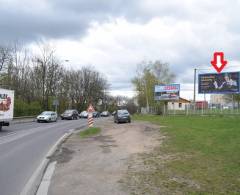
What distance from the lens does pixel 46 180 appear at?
889cm

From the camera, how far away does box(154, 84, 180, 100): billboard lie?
56000 millimetres

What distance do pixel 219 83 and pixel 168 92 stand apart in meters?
14.5

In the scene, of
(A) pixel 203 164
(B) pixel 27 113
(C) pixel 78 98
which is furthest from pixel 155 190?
(C) pixel 78 98

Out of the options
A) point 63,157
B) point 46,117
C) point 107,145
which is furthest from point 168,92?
point 63,157

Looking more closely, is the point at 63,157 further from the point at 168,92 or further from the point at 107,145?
the point at 168,92

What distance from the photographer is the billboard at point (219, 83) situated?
42188 mm

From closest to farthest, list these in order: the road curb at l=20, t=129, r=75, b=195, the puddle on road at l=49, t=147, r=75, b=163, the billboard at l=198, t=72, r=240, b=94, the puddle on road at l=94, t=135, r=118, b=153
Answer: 1. the road curb at l=20, t=129, r=75, b=195
2. the puddle on road at l=49, t=147, r=75, b=163
3. the puddle on road at l=94, t=135, r=118, b=153
4. the billboard at l=198, t=72, r=240, b=94

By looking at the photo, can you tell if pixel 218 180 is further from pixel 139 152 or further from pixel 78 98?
pixel 78 98

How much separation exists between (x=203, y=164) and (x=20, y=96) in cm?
6123

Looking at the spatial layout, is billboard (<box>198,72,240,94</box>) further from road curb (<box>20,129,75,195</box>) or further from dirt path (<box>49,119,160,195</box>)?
road curb (<box>20,129,75,195</box>)

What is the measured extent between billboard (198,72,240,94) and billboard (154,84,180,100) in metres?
12.0

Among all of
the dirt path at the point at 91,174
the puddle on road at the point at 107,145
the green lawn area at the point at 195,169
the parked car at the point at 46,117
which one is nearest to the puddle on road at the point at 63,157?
the dirt path at the point at 91,174

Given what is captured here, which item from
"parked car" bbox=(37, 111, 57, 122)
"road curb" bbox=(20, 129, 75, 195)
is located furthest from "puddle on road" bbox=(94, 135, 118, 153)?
"parked car" bbox=(37, 111, 57, 122)

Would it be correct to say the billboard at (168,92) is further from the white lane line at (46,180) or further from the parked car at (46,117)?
the white lane line at (46,180)
